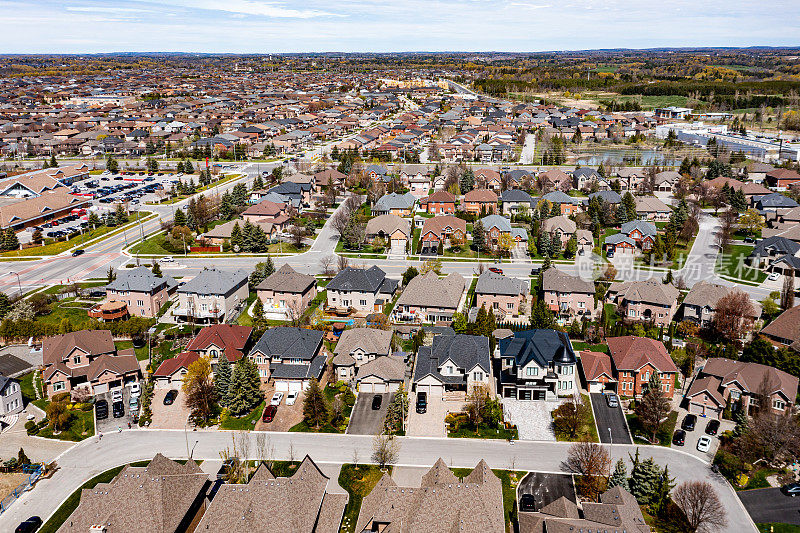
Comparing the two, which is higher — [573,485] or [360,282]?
[360,282]

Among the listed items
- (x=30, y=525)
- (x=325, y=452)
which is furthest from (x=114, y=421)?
(x=325, y=452)

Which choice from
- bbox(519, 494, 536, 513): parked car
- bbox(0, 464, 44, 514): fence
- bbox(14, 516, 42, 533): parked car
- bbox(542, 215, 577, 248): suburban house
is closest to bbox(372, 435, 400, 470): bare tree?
bbox(519, 494, 536, 513): parked car

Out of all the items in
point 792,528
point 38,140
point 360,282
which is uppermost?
point 38,140

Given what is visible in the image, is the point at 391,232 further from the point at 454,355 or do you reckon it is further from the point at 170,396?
the point at 170,396

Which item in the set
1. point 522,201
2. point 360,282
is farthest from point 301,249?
point 522,201

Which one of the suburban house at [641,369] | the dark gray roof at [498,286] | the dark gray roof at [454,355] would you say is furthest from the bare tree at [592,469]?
the dark gray roof at [498,286]

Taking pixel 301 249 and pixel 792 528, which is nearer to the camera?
pixel 792 528

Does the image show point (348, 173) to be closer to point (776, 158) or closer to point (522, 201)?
point (522, 201)

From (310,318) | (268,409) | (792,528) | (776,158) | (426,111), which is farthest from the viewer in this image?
(426,111)
